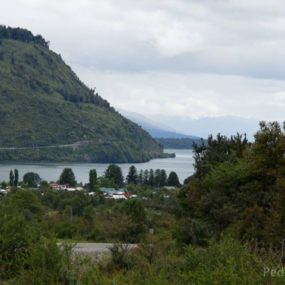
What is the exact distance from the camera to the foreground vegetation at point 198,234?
7.43 metres

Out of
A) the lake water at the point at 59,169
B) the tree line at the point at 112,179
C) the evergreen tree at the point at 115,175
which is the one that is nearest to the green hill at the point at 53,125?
the lake water at the point at 59,169

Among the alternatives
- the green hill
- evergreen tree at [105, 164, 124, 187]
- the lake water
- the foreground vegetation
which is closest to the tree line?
evergreen tree at [105, 164, 124, 187]

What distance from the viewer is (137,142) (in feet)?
646

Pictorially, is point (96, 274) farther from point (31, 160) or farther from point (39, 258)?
point (31, 160)

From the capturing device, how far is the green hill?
165625mm

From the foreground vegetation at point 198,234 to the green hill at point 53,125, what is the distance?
12350 cm

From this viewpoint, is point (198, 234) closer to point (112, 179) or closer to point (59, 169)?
point (112, 179)

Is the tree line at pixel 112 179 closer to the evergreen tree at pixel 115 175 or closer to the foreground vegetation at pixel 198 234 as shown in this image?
the evergreen tree at pixel 115 175

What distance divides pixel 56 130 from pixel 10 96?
590 inches

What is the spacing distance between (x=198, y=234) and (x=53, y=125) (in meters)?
157

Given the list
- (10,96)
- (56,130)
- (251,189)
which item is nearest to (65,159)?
(56,130)

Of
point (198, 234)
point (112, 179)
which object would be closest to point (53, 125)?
point (112, 179)

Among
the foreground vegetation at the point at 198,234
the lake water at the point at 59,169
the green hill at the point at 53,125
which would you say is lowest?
the lake water at the point at 59,169

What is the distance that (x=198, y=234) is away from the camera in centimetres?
1955
